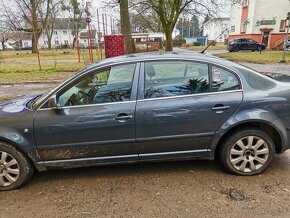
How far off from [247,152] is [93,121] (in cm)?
197

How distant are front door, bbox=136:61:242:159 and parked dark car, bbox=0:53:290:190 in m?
0.01

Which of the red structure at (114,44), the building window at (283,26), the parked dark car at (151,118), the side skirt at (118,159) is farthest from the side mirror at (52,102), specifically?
the building window at (283,26)

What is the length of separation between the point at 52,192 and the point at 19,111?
3.53 feet

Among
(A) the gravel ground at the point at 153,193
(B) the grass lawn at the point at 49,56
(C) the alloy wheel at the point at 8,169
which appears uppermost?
(C) the alloy wheel at the point at 8,169

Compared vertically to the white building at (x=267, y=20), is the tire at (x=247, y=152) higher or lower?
lower

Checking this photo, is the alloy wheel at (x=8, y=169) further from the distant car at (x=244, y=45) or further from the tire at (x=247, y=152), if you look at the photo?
the distant car at (x=244, y=45)

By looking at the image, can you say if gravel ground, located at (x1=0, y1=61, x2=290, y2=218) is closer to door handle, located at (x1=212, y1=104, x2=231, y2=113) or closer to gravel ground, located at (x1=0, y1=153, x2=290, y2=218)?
gravel ground, located at (x1=0, y1=153, x2=290, y2=218)

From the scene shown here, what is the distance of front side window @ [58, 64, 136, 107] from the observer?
10.2 feet

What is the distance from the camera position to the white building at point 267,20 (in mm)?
31656

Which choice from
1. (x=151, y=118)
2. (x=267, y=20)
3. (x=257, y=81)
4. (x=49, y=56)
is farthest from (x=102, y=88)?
(x=267, y=20)

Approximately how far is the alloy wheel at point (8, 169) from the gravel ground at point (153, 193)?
0.15m

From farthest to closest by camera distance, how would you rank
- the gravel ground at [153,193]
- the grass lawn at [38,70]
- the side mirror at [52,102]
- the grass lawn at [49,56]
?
the grass lawn at [49,56] < the grass lawn at [38,70] < the side mirror at [52,102] < the gravel ground at [153,193]

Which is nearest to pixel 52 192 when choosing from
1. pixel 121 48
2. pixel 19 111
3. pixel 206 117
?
pixel 19 111

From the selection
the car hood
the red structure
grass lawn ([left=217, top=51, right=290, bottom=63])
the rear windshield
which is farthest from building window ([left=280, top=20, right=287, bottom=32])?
the car hood
